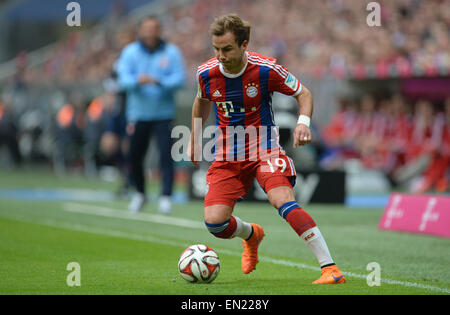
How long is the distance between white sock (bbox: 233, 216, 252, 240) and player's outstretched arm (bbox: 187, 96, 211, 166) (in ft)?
1.98

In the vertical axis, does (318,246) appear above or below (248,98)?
below

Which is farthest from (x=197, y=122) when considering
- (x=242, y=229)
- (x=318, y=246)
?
(x=318, y=246)

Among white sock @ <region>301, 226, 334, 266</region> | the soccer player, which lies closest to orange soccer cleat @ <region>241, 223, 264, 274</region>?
the soccer player

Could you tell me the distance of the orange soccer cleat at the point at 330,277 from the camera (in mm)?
5367

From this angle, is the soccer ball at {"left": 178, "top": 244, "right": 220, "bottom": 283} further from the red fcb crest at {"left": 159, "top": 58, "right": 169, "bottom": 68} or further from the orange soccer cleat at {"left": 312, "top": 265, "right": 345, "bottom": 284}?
the red fcb crest at {"left": 159, "top": 58, "right": 169, "bottom": 68}

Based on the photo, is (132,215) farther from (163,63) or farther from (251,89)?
(251,89)

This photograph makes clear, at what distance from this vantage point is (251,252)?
6066 millimetres

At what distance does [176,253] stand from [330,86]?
41.7 ft

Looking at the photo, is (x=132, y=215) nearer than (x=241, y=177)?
No

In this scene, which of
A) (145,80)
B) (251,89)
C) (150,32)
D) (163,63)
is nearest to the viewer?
(251,89)

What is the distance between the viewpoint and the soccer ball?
5.47m

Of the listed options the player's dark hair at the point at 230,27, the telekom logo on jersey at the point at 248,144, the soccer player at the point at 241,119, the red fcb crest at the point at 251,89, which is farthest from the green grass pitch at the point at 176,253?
the player's dark hair at the point at 230,27

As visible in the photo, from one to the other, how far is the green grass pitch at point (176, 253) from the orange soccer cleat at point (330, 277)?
0.07 metres

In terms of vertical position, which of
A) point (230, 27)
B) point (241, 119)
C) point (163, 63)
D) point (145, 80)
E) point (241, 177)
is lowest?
point (241, 177)
